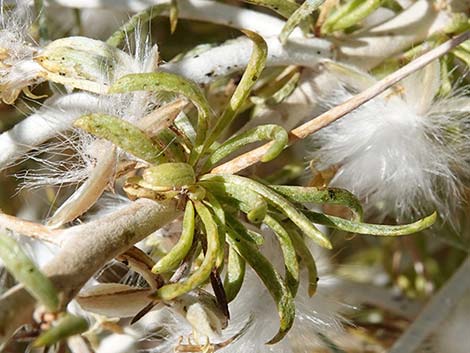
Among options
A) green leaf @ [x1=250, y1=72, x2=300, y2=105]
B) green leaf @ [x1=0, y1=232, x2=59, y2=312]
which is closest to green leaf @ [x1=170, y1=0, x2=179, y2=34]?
green leaf @ [x1=250, y1=72, x2=300, y2=105]

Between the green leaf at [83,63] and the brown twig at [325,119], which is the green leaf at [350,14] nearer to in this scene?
the brown twig at [325,119]

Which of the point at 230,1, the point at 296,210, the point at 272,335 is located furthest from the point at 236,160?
the point at 230,1

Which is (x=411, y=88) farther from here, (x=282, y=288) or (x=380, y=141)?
(x=282, y=288)

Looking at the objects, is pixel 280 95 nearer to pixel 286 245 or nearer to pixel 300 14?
pixel 300 14

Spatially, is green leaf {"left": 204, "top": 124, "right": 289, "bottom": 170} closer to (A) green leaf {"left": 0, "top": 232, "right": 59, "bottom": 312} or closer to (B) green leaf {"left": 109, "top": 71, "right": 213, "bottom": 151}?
(B) green leaf {"left": 109, "top": 71, "right": 213, "bottom": 151}

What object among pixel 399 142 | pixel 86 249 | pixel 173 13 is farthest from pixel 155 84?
pixel 399 142

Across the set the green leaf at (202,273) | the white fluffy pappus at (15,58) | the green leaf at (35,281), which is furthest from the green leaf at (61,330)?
the white fluffy pappus at (15,58)

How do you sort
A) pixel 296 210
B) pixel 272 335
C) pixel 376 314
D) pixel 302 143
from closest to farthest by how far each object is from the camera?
pixel 296 210
pixel 272 335
pixel 302 143
pixel 376 314
